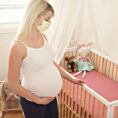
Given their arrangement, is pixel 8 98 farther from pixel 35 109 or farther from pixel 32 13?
pixel 32 13

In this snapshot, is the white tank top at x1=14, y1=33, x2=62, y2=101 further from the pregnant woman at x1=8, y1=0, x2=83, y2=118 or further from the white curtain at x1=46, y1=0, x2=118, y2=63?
the white curtain at x1=46, y1=0, x2=118, y2=63

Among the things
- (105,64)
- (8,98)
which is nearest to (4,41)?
(8,98)

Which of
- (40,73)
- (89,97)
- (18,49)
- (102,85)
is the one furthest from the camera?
(102,85)

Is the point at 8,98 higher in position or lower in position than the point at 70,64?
lower

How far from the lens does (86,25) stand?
8.51ft

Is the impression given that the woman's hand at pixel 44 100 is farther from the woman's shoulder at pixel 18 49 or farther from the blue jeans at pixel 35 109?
the woman's shoulder at pixel 18 49

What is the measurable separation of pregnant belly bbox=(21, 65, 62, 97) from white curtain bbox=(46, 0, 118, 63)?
759mm

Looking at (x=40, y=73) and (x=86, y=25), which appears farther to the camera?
(x=86, y=25)

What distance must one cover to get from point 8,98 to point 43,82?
1213 millimetres

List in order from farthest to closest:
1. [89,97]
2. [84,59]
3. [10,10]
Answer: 1. [10,10]
2. [84,59]
3. [89,97]

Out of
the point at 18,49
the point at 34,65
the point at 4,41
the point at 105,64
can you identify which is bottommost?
the point at 105,64

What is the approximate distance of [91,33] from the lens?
2598 mm

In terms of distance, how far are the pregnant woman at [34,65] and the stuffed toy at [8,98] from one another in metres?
1.04

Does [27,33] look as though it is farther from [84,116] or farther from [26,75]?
[84,116]
